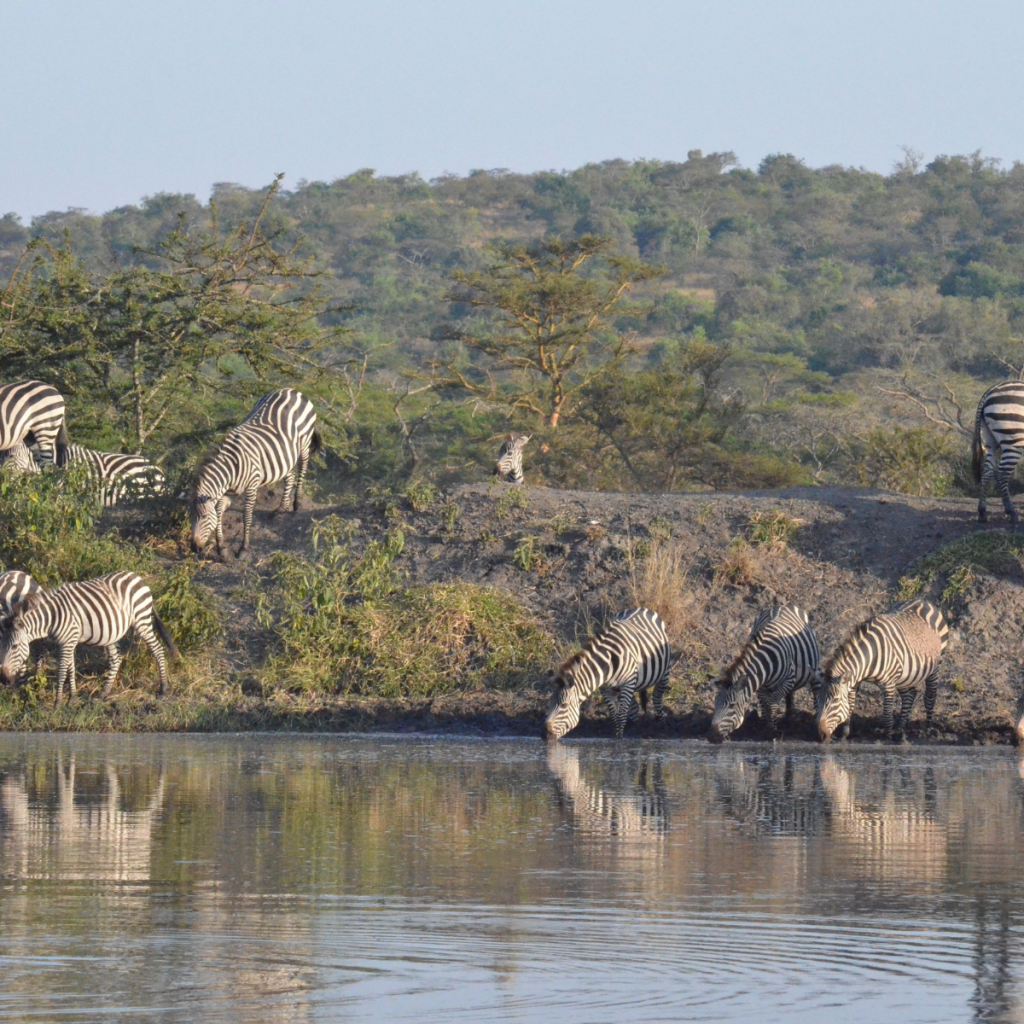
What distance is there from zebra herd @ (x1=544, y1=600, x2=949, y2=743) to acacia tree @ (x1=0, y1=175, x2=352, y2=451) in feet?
26.4

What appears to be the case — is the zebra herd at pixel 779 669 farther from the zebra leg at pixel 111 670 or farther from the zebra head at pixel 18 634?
the zebra head at pixel 18 634

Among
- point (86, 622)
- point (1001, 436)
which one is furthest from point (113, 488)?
point (1001, 436)

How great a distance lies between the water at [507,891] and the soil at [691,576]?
8.23ft

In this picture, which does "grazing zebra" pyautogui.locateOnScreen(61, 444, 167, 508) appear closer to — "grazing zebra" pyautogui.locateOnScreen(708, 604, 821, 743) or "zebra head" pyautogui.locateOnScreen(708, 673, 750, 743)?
"grazing zebra" pyautogui.locateOnScreen(708, 604, 821, 743)

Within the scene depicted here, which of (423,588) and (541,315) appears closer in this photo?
(423,588)

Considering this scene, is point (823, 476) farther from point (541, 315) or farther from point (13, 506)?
point (13, 506)

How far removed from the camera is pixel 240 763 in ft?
39.9

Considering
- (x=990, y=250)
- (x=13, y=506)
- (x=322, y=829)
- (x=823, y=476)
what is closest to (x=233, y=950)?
(x=322, y=829)

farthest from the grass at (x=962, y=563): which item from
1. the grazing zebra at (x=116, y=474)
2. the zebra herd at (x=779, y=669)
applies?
the grazing zebra at (x=116, y=474)

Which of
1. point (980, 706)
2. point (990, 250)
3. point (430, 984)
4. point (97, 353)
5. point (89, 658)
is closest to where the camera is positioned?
point (430, 984)

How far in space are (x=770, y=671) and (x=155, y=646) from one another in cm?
543

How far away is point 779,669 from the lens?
1402cm

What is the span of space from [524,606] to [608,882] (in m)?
8.83

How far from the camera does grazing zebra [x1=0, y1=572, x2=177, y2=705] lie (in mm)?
14594
